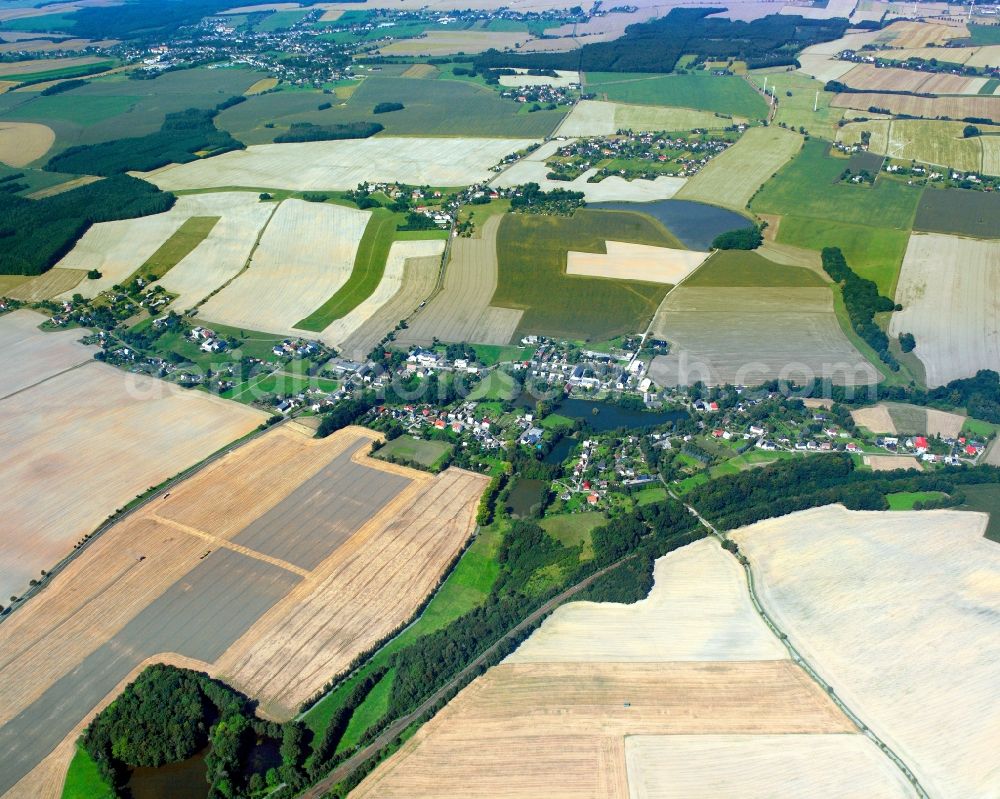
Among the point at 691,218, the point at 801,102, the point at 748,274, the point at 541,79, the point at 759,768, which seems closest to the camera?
the point at 759,768

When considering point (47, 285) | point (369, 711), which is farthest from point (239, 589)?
point (47, 285)

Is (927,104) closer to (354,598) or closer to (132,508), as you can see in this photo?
(354,598)

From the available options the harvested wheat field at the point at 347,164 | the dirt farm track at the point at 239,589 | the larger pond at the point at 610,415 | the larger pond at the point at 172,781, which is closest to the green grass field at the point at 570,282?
the larger pond at the point at 610,415

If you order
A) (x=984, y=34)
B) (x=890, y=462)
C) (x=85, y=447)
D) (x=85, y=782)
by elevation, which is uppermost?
(x=984, y=34)

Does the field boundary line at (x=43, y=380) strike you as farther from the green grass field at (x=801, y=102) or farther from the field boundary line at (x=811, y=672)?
the green grass field at (x=801, y=102)

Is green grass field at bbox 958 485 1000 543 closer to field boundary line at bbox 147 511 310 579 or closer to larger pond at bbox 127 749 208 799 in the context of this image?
field boundary line at bbox 147 511 310 579

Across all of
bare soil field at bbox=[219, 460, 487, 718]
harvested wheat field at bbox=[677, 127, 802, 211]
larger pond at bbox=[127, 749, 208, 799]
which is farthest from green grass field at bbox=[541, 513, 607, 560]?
harvested wheat field at bbox=[677, 127, 802, 211]

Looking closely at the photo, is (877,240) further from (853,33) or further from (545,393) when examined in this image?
(853,33)
